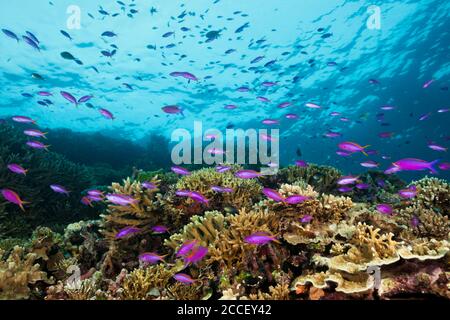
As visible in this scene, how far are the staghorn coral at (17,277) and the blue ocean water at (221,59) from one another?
1002 cm

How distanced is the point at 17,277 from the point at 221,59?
82.9 ft

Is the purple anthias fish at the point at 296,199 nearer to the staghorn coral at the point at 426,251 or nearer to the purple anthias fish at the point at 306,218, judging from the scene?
the purple anthias fish at the point at 306,218

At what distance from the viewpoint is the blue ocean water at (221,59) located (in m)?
19.7

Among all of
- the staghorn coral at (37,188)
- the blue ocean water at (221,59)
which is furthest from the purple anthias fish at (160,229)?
the blue ocean water at (221,59)

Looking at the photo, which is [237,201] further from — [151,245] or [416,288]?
[416,288]

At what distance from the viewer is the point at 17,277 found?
3.76 meters

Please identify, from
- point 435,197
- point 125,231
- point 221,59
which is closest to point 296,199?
point 125,231

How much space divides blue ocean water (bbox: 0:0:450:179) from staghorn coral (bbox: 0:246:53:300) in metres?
10.0

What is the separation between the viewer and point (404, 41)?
26312 mm

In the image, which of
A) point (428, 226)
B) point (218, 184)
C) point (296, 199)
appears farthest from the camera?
point (218, 184)

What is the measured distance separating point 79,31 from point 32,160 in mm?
14867

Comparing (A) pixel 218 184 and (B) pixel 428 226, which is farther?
(A) pixel 218 184

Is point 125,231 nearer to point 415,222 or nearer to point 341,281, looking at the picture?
point 341,281

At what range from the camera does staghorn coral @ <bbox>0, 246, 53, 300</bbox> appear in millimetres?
3650
